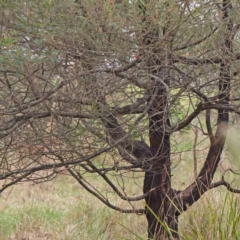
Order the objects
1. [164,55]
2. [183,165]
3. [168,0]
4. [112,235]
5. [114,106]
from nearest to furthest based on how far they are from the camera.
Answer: [168,0] < [164,55] < [114,106] < [112,235] < [183,165]

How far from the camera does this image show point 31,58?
2.70 meters

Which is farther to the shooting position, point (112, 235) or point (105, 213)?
point (105, 213)

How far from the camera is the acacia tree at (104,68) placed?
269 cm

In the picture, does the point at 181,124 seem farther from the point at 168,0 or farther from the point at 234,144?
the point at 168,0

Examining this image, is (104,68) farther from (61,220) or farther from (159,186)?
(61,220)

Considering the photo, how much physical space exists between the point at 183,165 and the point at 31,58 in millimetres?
6311

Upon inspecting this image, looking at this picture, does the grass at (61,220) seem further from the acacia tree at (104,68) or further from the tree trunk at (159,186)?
the acacia tree at (104,68)

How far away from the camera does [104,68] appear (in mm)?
3020

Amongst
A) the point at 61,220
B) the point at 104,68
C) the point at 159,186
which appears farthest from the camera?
the point at 61,220

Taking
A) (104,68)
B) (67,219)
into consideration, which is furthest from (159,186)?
(67,219)

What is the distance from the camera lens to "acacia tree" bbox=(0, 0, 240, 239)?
2693mm

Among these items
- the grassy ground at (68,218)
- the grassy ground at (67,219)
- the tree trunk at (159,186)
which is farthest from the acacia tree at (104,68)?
the grassy ground at (67,219)

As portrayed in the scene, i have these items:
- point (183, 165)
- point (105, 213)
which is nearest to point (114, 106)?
point (105, 213)

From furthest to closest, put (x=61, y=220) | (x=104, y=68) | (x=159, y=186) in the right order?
(x=61, y=220) < (x=159, y=186) < (x=104, y=68)
